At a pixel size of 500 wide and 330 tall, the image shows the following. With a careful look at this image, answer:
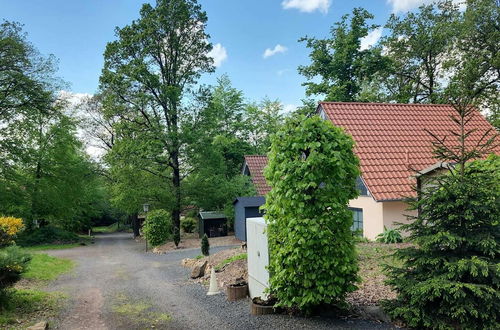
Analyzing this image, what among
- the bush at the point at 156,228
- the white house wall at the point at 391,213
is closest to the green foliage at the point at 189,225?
the bush at the point at 156,228

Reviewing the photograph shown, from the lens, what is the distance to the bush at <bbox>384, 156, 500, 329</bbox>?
505 cm

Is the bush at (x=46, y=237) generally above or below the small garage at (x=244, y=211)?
below

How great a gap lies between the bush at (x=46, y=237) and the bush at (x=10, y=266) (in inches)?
906

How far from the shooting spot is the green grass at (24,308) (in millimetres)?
7364

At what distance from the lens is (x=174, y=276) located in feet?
43.2

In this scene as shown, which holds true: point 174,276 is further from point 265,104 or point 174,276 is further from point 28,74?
point 265,104

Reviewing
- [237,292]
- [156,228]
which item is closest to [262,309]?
[237,292]

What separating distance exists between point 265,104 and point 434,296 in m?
37.1

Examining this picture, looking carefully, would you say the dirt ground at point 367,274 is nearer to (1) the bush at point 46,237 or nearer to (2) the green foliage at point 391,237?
(2) the green foliage at point 391,237

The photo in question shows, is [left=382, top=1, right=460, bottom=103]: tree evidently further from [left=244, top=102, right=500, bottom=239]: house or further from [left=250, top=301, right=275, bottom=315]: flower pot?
[left=250, top=301, right=275, bottom=315]: flower pot

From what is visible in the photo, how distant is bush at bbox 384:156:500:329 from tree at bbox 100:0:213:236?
2178 cm

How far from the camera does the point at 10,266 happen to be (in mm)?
7824

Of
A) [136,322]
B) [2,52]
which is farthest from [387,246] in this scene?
[2,52]

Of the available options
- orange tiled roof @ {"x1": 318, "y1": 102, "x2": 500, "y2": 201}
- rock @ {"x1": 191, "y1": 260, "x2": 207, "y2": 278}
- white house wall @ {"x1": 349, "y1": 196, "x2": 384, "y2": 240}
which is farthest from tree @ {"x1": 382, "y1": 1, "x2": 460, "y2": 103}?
rock @ {"x1": 191, "y1": 260, "x2": 207, "y2": 278}
